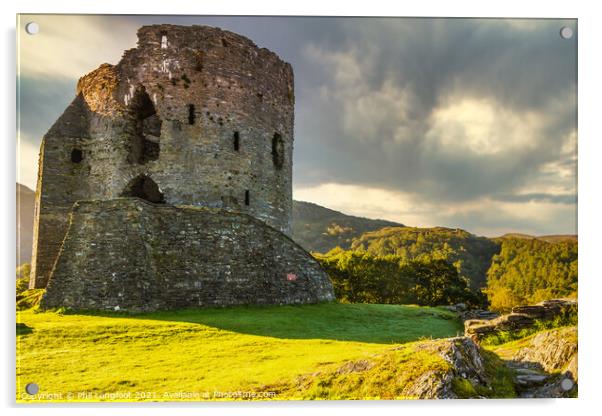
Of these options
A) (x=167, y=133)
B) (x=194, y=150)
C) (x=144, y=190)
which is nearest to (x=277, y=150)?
(x=194, y=150)

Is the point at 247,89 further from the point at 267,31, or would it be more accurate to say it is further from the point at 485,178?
the point at 485,178

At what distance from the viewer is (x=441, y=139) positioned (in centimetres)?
1024

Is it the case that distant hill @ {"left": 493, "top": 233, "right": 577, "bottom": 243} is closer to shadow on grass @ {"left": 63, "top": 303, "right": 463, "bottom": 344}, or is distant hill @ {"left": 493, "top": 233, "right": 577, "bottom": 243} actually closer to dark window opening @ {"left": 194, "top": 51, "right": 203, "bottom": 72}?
shadow on grass @ {"left": 63, "top": 303, "right": 463, "bottom": 344}

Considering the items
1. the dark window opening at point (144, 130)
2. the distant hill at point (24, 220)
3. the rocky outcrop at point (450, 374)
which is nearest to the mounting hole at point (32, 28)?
the distant hill at point (24, 220)

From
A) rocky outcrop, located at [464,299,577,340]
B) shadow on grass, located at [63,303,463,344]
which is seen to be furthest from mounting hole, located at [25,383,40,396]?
rocky outcrop, located at [464,299,577,340]

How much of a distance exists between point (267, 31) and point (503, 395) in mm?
6792

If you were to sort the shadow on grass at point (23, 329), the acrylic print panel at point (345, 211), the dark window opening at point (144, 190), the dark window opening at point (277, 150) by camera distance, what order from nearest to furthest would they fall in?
1. the acrylic print panel at point (345, 211)
2. the shadow on grass at point (23, 329)
3. the dark window opening at point (144, 190)
4. the dark window opening at point (277, 150)

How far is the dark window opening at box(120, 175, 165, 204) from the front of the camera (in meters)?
15.7

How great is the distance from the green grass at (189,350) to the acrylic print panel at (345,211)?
4 centimetres

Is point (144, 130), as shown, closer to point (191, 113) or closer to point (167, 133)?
point (167, 133)

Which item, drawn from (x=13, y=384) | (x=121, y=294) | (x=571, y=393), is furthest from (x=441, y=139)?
(x=13, y=384)

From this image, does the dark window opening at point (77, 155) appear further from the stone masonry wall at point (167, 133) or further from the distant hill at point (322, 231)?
the distant hill at point (322, 231)

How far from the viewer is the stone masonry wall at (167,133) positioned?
1542 cm

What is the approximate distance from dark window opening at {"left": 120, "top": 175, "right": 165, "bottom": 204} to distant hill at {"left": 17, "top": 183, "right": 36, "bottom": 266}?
6.09m
